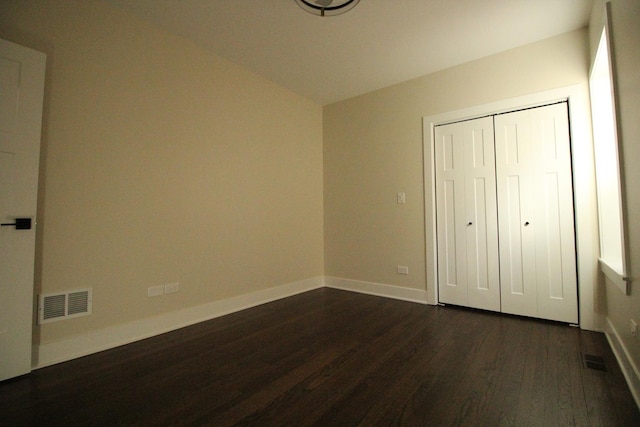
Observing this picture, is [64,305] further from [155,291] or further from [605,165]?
[605,165]

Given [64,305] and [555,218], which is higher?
[555,218]

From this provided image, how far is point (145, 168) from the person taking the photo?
246 cm

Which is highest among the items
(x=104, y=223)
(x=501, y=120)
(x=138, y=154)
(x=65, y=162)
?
(x=501, y=120)

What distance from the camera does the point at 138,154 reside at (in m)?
2.42

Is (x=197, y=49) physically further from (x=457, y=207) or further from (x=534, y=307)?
(x=534, y=307)

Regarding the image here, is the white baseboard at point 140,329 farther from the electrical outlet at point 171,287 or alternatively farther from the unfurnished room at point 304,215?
the electrical outlet at point 171,287

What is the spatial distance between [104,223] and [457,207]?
11.1 feet

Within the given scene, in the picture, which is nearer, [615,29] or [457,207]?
[615,29]

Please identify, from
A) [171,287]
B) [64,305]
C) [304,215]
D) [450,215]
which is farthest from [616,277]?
[64,305]

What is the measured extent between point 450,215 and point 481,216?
12.2 inches

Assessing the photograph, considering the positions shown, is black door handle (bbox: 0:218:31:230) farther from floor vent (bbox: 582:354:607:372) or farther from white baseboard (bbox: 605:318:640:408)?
floor vent (bbox: 582:354:607:372)

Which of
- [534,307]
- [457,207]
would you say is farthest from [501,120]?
[534,307]

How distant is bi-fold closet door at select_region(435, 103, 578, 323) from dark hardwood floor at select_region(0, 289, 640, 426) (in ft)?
1.23

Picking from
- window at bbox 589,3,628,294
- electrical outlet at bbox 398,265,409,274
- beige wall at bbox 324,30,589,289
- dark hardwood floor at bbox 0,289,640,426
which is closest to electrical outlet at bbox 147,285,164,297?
dark hardwood floor at bbox 0,289,640,426
